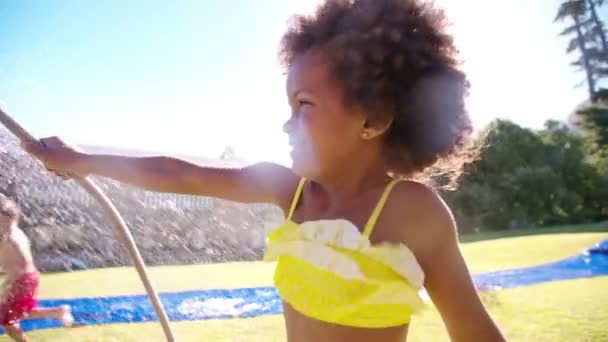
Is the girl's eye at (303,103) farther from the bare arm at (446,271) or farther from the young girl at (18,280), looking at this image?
the young girl at (18,280)

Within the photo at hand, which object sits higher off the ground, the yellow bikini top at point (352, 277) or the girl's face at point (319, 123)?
the girl's face at point (319, 123)

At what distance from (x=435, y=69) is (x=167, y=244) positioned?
8809 millimetres

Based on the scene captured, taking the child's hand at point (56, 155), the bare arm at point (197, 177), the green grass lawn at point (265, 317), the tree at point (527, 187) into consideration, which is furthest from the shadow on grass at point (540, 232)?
the child's hand at point (56, 155)

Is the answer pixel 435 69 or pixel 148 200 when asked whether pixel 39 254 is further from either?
pixel 435 69

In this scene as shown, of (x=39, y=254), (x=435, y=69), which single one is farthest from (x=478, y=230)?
(x=435, y=69)

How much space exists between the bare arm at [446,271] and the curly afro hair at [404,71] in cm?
23

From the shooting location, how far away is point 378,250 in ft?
4.10

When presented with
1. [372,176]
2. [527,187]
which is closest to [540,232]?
[527,187]

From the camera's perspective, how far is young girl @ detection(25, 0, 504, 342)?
1246 millimetres

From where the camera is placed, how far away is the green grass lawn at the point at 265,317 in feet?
15.7

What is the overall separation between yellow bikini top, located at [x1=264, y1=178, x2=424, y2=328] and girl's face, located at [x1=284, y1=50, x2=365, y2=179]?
147mm

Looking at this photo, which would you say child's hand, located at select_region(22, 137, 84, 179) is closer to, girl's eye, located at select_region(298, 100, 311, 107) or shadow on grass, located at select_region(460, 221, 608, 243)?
girl's eye, located at select_region(298, 100, 311, 107)

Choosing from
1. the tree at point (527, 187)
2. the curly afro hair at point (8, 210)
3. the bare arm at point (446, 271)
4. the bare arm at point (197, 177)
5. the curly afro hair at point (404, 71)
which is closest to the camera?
the bare arm at point (446, 271)

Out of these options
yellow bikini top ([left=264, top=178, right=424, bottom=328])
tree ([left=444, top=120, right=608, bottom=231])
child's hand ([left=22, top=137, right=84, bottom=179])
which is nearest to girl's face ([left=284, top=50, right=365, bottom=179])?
yellow bikini top ([left=264, top=178, right=424, bottom=328])
